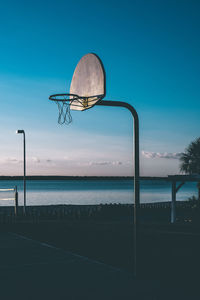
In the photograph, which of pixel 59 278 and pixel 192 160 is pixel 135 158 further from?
pixel 192 160

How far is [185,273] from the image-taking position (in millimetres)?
8867

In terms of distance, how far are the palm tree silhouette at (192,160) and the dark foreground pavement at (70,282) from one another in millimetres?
25828

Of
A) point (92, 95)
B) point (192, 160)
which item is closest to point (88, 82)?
point (92, 95)

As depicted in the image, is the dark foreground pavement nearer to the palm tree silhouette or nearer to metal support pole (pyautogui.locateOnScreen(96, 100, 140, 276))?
metal support pole (pyautogui.locateOnScreen(96, 100, 140, 276))

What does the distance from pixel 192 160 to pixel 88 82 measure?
88.5 ft

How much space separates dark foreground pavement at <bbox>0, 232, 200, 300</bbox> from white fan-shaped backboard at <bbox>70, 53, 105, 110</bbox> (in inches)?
146

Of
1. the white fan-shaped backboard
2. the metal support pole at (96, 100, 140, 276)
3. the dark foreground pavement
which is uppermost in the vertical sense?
the white fan-shaped backboard

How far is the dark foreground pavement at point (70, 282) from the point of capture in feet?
21.9

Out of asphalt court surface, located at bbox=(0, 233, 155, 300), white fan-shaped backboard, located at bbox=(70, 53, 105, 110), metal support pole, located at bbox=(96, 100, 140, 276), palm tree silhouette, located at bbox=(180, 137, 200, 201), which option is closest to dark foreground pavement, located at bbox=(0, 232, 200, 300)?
asphalt court surface, located at bbox=(0, 233, 155, 300)

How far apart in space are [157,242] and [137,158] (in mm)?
6340

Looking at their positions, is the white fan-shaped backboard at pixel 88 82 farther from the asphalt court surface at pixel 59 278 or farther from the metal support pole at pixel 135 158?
the asphalt court surface at pixel 59 278

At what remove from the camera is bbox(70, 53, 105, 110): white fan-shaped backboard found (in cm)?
850

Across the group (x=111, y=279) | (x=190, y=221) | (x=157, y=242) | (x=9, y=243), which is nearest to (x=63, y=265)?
(x=111, y=279)

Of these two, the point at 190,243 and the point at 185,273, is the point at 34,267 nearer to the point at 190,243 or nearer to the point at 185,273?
the point at 185,273
